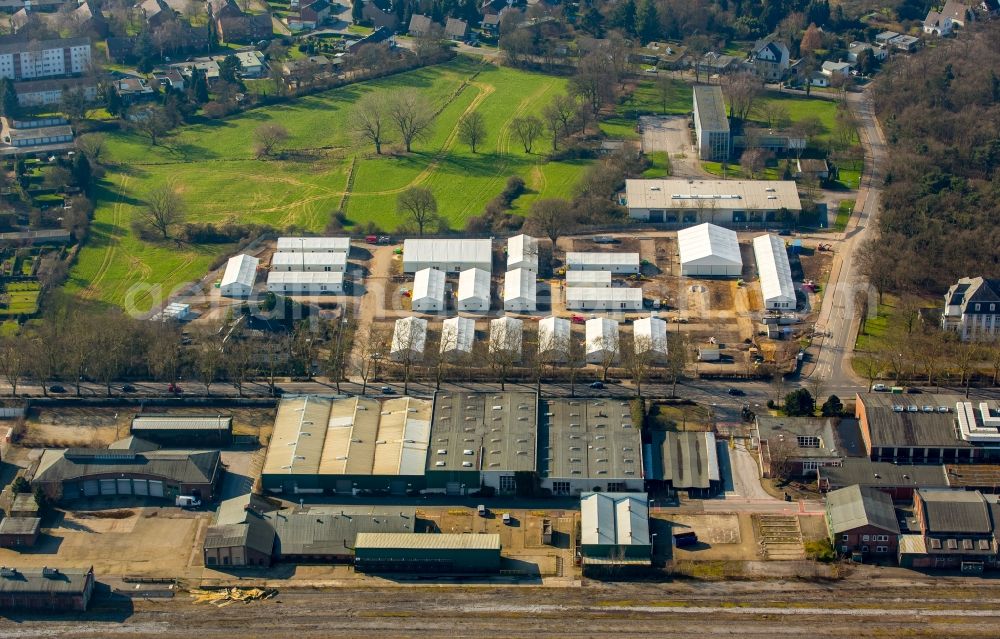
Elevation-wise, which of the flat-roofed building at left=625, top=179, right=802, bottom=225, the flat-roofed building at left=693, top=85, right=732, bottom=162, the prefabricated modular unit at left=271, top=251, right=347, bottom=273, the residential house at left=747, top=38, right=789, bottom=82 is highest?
the residential house at left=747, top=38, right=789, bottom=82

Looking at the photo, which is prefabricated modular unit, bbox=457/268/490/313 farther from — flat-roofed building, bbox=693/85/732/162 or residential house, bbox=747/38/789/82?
residential house, bbox=747/38/789/82

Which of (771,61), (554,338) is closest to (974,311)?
(554,338)

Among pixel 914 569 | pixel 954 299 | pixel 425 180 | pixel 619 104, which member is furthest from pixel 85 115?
pixel 914 569

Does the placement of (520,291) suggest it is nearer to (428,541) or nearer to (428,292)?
(428,292)

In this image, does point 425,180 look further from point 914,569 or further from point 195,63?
point 914,569

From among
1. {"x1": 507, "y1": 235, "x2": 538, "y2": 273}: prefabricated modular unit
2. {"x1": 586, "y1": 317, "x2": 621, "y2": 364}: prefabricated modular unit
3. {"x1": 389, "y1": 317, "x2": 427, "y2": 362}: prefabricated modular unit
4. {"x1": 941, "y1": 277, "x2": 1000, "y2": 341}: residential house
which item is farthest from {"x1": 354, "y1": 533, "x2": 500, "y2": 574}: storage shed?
{"x1": 941, "y1": 277, "x2": 1000, "y2": 341}: residential house

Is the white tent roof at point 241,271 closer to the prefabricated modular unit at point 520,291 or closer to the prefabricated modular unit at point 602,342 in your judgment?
the prefabricated modular unit at point 520,291

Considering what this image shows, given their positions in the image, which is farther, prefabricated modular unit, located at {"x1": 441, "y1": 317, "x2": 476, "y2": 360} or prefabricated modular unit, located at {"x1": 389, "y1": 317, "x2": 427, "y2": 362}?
prefabricated modular unit, located at {"x1": 441, "y1": 317, "x2": 476, "y2": 360}
